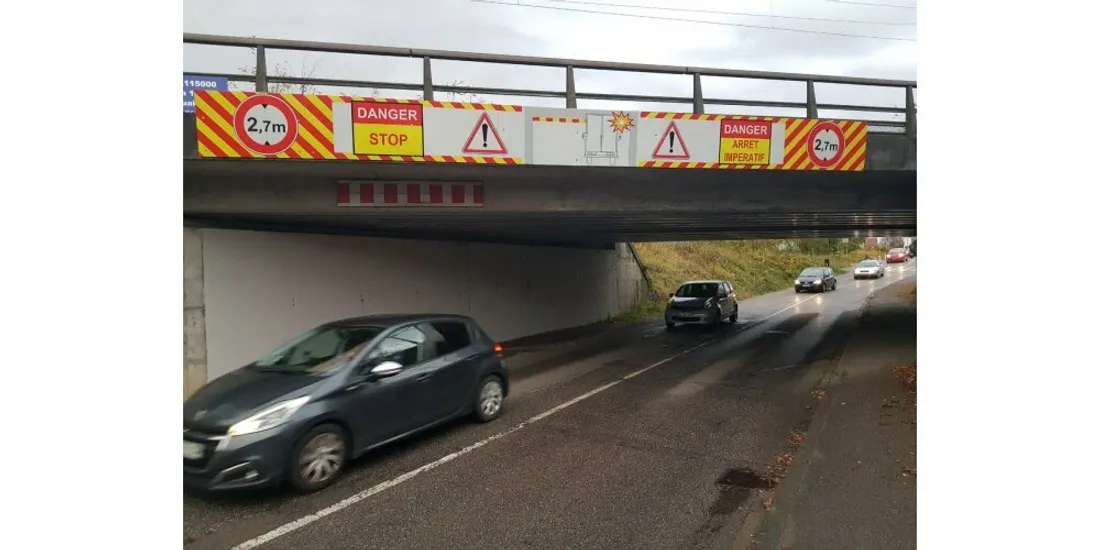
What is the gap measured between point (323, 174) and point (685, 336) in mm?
10774

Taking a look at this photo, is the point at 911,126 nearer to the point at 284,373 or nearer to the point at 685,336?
the point at 685,336

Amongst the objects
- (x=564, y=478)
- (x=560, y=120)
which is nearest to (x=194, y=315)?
(x=560, y=120)

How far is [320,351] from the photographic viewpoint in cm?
610

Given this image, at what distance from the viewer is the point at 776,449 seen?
621 cm

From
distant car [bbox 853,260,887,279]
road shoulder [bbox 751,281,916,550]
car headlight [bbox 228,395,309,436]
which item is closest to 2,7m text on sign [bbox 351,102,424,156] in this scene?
car headlight [bbox 228,395,309,436]

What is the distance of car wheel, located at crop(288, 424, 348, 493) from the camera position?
5066 millimetres

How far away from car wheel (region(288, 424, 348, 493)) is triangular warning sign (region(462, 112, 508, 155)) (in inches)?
178

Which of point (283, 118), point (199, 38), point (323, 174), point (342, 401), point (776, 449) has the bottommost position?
point (776, 449)

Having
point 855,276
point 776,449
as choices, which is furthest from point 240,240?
point 855,276

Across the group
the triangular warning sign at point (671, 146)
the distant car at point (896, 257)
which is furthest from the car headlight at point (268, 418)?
the distant car at point (896, 257)

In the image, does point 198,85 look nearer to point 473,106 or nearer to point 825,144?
point 473,106

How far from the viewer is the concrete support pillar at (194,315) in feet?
29.4

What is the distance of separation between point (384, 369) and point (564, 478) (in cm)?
208

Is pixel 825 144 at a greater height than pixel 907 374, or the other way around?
pixel 825 144
